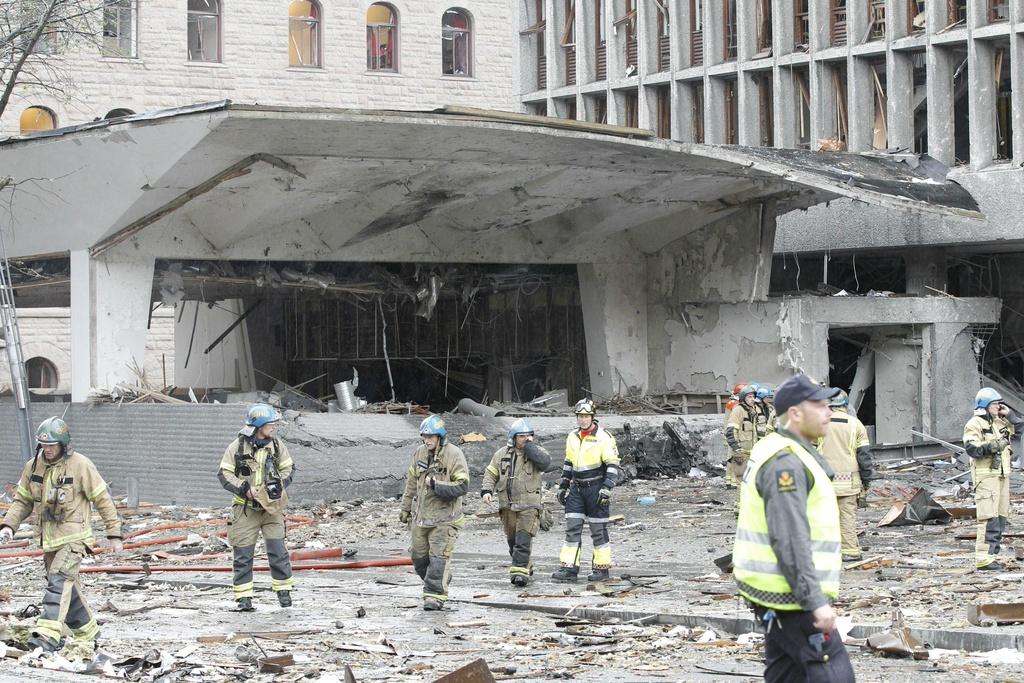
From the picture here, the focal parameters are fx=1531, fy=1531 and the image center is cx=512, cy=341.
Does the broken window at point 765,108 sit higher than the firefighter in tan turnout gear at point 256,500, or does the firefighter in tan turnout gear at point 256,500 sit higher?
the broken window at point 765,108

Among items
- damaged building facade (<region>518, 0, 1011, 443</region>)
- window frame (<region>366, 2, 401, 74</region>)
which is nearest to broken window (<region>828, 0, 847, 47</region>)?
damaged building facade (<region>518, 0, 1011, 443</region>)

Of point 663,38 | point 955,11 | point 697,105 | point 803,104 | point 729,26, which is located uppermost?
point 663,38

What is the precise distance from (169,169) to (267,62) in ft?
71.2

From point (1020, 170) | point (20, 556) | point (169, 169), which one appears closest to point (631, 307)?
point (1020, 170)

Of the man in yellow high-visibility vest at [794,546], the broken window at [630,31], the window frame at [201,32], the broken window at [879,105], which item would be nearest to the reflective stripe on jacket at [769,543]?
the man in yellow high-visibility vest at [794,546]

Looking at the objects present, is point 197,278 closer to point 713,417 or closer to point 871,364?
point 713,417

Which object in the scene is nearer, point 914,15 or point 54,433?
point 54,433

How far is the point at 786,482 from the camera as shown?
635 centimetres

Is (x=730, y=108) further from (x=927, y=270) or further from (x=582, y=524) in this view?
(x=582, y=524)

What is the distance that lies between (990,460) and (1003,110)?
16.9 m

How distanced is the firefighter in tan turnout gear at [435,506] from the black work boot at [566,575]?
167 cm

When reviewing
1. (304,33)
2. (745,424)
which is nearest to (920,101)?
(745,424)

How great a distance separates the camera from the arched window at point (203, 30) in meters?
42.3

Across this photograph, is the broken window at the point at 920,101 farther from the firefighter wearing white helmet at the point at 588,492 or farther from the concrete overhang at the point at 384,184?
the firefighter wearing white helmet at the point at 588,492
